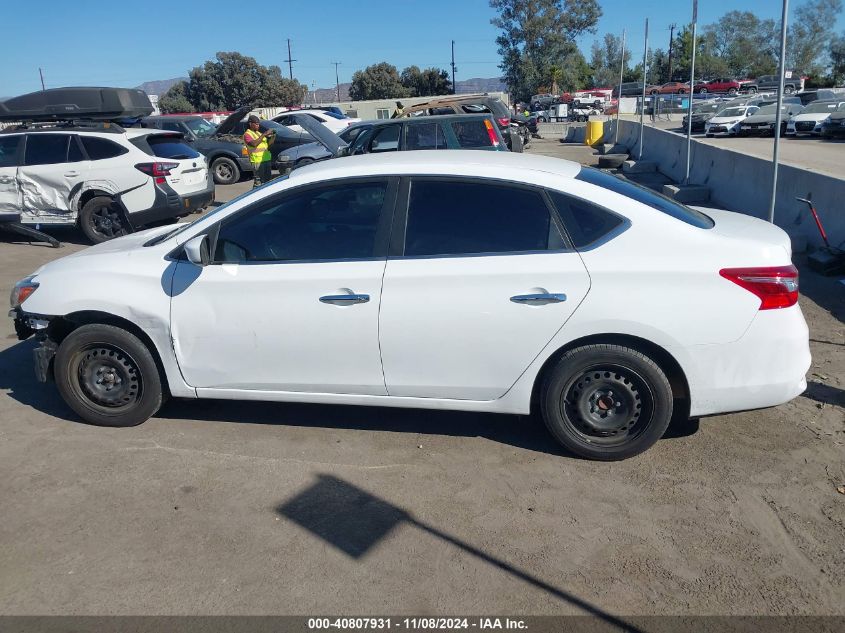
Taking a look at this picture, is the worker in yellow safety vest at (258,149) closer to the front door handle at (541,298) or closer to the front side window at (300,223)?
the front side window at (300,223)

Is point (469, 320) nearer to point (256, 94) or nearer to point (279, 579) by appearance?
point (279, 579)

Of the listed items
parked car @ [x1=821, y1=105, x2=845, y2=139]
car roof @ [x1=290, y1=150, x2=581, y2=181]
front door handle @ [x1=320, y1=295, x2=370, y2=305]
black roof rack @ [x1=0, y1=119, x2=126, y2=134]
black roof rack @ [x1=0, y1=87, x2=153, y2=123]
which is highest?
black roof rack @ [x1=0, y1=87, x2=153, y2=123]

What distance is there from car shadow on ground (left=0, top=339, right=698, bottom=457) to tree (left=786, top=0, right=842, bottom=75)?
314 ft

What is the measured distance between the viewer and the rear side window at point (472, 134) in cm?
1216

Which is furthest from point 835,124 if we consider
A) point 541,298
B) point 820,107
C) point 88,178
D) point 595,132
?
point 541,298

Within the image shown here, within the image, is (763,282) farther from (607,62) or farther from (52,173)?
(607,62)

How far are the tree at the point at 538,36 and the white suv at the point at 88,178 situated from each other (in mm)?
63732

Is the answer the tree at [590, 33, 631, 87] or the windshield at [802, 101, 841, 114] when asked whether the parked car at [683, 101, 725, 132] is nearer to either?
the windshield at [802, 101, 841, 114]

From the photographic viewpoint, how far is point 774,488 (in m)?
3.94

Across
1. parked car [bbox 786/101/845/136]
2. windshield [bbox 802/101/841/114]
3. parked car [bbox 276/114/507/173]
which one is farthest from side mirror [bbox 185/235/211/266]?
windshield [bbox 802/101/841/114]

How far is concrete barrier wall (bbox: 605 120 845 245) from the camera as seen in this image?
8.70 meters

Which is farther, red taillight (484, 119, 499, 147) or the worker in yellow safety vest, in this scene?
the worker in yellow safety vest

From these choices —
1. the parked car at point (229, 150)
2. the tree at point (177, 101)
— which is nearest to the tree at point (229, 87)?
the tree at point (177, 101)

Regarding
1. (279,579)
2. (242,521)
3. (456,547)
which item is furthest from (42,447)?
(456,547)
